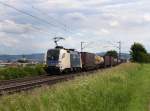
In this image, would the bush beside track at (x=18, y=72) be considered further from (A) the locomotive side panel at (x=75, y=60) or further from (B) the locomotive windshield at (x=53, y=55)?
(A) the locomotive side panel at (x=75, y=60)

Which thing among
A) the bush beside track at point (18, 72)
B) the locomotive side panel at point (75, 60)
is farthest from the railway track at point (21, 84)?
the locomotive side panel at point (75, 60)

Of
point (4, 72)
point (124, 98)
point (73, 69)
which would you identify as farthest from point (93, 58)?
point (124, 98)

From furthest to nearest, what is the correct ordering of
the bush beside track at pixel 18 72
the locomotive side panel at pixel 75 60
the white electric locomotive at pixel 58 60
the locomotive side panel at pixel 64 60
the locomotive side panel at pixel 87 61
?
the locomotive side panel at pixel 87 61, the locomotive side panel at pixel 75 60, the locomotive side panel at pixel 64 60, the white electric locomotive at pixel 58 60, the bush beside track at pixel 18 72

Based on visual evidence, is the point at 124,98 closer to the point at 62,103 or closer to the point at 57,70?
the point at 62,103

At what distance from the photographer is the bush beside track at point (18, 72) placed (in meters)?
44.7

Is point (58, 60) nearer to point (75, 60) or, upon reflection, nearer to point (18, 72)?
point (18, 72)

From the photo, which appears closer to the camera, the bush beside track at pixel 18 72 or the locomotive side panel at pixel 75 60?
the bush beside track at pixel 18 72

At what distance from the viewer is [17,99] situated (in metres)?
13.3

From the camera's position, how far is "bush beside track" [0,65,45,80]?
147 ft

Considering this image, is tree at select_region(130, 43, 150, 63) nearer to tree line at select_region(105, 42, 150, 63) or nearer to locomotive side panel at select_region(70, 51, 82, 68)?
tree line at select_region(105, 42, 150, 63)

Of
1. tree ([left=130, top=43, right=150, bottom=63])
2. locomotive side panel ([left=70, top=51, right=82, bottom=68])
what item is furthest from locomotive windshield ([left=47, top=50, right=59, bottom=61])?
tree ([left=130, top=43, right=150, bottom=63])

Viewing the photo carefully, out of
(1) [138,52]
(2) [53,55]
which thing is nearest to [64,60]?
(2) [53,55]

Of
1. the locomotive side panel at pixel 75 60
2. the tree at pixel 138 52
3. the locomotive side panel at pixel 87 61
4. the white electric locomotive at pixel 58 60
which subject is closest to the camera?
the white electric locomotive at pixel 58 60

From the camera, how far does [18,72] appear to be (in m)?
47.7
